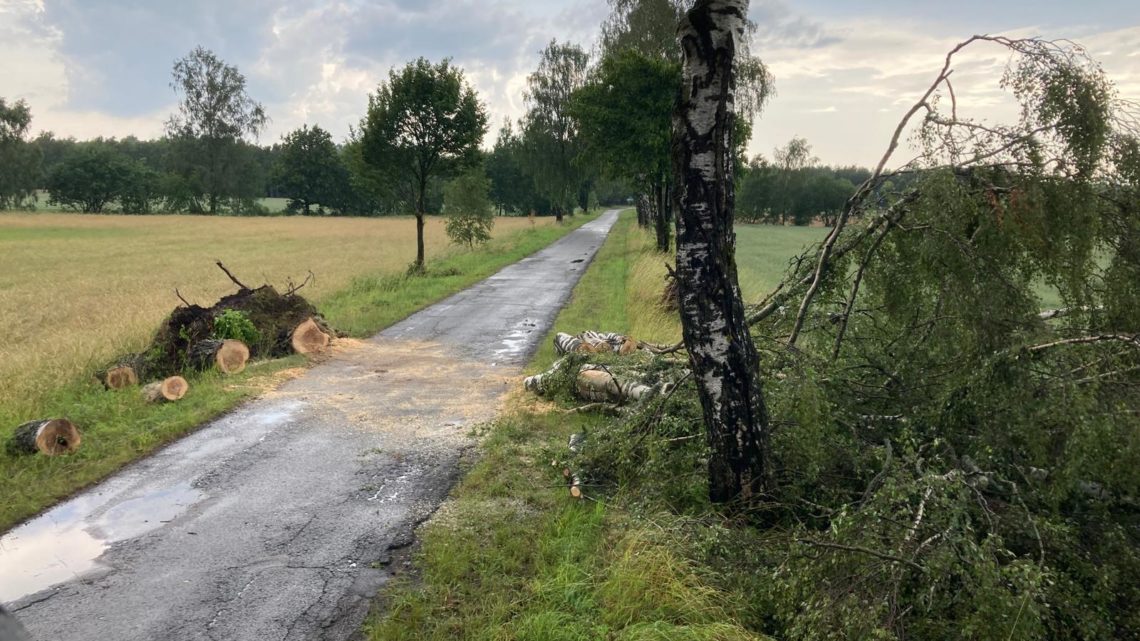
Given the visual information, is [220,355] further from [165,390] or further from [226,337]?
[165,390]

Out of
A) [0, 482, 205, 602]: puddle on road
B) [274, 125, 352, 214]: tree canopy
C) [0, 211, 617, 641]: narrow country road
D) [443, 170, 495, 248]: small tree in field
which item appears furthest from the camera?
[274, 125, 352, 214]: tree canopy

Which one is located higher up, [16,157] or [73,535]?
[16,157]

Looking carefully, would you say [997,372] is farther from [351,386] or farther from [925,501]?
[351,386]

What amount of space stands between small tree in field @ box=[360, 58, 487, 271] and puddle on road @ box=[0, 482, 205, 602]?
1535 cm

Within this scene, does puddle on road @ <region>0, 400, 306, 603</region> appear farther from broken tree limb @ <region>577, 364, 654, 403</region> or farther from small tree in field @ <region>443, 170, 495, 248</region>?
small tree in field @ <region>443, 170, 495, 248</region>

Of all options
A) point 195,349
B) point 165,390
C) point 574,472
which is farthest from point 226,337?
point 574,472

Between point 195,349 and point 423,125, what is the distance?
11.8 metres

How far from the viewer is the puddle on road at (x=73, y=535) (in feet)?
13.4

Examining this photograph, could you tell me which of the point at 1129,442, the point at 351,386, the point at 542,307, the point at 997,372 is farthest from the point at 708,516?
the point at 542,307

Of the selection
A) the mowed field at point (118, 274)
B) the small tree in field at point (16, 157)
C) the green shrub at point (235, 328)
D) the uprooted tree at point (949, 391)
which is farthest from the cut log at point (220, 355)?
the small tree in field at point (16, 157)

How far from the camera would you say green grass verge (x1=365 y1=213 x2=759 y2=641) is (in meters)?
3.35

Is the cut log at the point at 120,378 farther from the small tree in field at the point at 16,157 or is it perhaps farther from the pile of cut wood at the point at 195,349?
the small tree in field at the point at 16,157

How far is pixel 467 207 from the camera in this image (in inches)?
1086

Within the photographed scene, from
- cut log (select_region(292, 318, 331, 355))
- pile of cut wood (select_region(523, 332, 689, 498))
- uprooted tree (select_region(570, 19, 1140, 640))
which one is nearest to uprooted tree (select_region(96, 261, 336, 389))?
cut log (select_region(292, 318, 331, 355))
